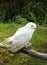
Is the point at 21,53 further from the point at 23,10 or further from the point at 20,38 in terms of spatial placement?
the point at 23,10

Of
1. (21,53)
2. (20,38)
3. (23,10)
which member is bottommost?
(21,53)

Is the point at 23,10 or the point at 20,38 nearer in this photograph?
the point at 20,38

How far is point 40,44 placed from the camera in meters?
7.35

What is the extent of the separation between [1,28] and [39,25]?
1142 millimetres

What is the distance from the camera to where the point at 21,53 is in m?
6.89

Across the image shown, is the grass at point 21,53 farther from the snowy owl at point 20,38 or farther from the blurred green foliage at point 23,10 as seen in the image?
the snowy owl at point 20,38

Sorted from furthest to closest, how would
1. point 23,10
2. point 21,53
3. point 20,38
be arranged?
1. point 23,10
2. point 21,53
3. point 20,38

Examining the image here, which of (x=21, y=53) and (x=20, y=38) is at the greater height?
(x=20, y=38)

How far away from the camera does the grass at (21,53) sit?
669cm

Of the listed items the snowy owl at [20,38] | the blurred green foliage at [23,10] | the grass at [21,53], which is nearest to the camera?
the snowy owl at [20,38]

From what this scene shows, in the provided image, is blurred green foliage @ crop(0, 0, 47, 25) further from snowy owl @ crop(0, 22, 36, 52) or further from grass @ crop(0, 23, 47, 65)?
snowy owl @ crop(0, 22, 36, 52)

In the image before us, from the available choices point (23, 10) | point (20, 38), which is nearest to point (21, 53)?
point (20, 38)

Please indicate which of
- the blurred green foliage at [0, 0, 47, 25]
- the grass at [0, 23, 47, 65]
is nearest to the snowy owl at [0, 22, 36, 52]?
the grass at [0, 23, 47, 65]

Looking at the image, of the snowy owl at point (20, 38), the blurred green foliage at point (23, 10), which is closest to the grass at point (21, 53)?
the blurred green foliage at point (23, 10)
